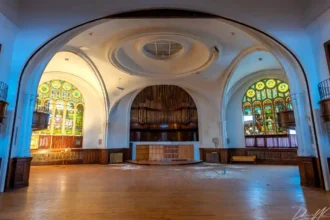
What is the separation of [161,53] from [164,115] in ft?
17.8

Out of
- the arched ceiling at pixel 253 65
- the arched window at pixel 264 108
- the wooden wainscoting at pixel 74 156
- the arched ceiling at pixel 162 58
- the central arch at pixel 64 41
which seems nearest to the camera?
the central arch at pixel 64 41

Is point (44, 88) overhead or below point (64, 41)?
overhead

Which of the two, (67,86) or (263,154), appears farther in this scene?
(67,86)

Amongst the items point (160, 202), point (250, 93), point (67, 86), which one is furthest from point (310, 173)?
point (67, 86)

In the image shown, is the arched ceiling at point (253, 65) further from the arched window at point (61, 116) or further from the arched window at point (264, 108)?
the arched window at point (61, 116)

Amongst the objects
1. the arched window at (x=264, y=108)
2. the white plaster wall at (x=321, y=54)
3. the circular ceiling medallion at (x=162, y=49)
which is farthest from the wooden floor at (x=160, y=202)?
the arched window at (x=264, y=108)

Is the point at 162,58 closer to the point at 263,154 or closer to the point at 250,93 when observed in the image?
the point at 250,93

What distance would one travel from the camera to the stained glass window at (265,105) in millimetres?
11258

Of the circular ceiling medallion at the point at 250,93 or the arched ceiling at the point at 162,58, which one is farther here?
the circular ceiling medallion at the point at 250,93

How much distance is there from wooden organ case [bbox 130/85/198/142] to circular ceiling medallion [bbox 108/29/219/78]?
3135 mm

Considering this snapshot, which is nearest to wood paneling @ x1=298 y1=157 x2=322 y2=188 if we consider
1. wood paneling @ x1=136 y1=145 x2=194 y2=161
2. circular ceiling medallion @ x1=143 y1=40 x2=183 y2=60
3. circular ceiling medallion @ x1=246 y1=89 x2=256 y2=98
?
circular ceiling medallion @ x1=143 y1=40 x2=183 y2=60

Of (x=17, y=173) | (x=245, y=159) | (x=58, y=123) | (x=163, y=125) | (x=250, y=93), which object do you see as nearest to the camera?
(x=17, y=173)

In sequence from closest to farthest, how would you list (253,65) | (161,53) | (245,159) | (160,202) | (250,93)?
(160,202)
(161,53)
(253,65)
(245,159)
(250,93)

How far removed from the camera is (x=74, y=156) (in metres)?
11.5
